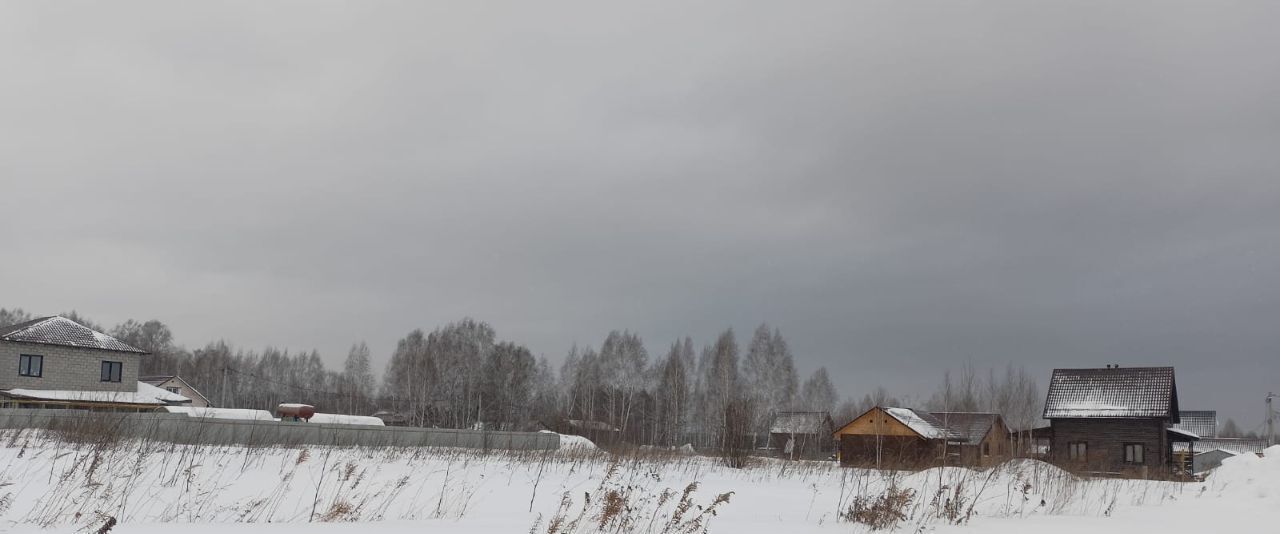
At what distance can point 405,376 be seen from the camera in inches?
3346

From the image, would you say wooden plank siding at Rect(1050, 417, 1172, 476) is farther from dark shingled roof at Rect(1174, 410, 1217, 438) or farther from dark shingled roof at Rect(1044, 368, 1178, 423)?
dark shingled roof at Rect(1174, 410, 1217, 438)

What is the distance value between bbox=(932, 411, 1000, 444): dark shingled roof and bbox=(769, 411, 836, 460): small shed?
51.7 feet

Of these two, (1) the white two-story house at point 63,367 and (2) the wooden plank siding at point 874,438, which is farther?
(2) the wooden plank siding at point 874,438

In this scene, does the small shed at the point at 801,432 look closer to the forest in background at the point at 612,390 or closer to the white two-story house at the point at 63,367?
the forest in background at the point at 612,390

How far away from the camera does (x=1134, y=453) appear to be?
43125mm

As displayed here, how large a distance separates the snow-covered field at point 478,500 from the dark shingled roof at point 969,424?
91.7ft

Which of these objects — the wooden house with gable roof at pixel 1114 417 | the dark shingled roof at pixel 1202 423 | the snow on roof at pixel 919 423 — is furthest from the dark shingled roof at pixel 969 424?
the dark shingled roof at pixel 1202 423

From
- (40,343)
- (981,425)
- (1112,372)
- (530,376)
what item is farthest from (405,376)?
(1112,372)

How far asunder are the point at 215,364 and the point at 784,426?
74.5 meters

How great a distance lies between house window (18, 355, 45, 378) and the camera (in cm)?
4275

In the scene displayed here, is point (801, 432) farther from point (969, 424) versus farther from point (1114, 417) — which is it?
point (1114, 417)

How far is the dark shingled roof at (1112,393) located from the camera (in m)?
42.9

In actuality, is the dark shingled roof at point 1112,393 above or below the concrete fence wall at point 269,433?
above

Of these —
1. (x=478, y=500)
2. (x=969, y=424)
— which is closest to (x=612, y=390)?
(x=969, y=424)
